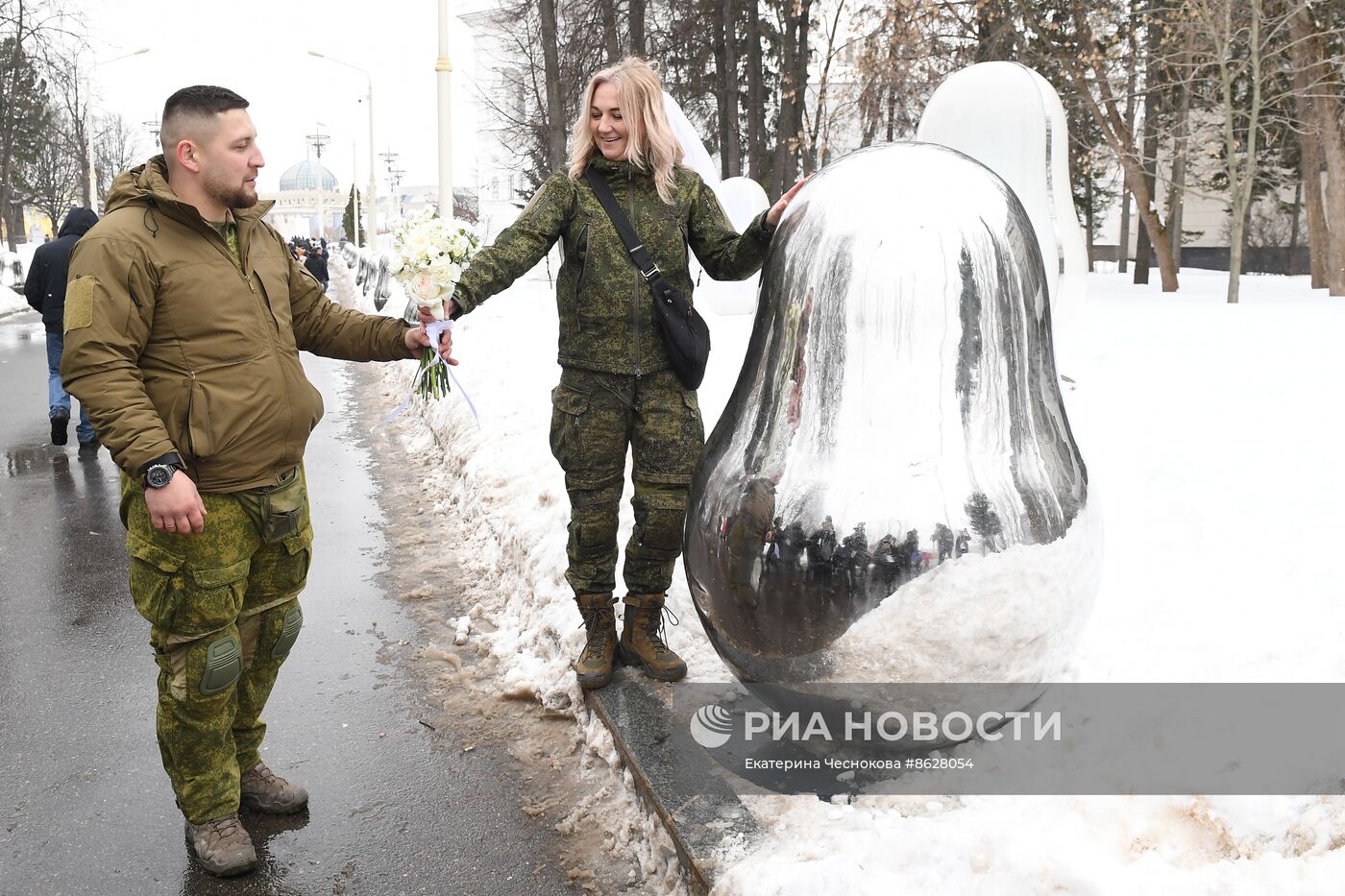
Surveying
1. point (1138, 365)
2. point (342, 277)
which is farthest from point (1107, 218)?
point (1138, 365)

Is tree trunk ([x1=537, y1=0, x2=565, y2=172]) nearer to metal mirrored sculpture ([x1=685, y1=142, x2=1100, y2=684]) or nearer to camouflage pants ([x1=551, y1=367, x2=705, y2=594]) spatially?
camouflage pants ([x1=551, y1=367, x2=705, y2=594])

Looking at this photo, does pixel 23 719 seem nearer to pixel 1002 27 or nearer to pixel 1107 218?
pixel 1002 27

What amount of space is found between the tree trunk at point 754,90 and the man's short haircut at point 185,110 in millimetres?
18846

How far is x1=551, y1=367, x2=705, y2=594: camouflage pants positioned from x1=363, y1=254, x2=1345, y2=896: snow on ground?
622mm

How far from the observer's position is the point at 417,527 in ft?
22.4

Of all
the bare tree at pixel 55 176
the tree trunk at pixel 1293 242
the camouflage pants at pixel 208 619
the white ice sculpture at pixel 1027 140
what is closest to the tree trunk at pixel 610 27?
the white ice sculpture at pixel 1027 140

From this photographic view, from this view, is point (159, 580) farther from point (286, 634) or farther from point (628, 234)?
point (628, 234)

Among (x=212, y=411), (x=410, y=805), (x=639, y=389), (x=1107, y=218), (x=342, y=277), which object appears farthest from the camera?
(x=1107, y=218)

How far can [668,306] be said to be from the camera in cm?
356

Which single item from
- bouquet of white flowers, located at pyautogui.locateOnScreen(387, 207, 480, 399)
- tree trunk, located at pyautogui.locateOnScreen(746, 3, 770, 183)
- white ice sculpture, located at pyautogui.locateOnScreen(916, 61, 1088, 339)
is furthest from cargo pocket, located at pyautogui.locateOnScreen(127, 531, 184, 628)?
tree trunk, located at pyautogui.locateOnScreen(746, 3, 770, 183)

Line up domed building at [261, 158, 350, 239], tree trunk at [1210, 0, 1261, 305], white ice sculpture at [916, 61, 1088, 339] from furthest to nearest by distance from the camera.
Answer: domed building at [261, 158, 350, 239], tree trunk at [1210, 0, 1261, 305], white ice sculpture at [916, 61, 1088, 339]

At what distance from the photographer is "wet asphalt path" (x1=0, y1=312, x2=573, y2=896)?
10.1 feet

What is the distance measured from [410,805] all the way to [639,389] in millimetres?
1587

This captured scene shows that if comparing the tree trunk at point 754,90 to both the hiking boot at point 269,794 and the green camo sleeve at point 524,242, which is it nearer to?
the green camo sleeve at point 524,242
